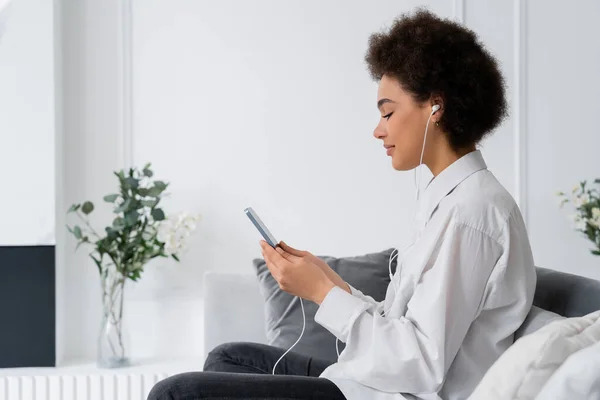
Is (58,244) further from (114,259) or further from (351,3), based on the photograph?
(351,3)

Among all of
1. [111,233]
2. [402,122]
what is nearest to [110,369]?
[111,233]

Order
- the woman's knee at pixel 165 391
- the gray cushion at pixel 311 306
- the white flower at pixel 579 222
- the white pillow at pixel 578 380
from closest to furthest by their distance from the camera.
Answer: the white pillow at pixel 578 380, the woman's knee at pixel 165 391, the gray cushion at pixel 311 306, the white flower at pixel 579 222

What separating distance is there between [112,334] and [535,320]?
1986 mm

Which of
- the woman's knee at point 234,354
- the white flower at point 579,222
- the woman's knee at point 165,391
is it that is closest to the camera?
the woman's knee at point 165,391

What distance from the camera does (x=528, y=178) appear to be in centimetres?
318

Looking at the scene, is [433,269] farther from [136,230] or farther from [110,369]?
[110,369]

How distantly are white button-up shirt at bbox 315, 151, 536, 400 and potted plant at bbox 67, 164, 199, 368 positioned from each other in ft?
5.28

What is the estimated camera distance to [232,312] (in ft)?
9.09

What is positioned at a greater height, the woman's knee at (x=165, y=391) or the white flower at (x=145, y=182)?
the white flower at (x=145, y=182)

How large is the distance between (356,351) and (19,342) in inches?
81.5

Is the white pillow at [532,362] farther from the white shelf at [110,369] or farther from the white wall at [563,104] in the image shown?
the white wall at [563,104]

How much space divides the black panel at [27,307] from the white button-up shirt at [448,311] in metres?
1.90

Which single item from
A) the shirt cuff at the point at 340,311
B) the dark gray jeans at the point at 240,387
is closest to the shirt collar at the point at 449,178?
the shirt cuff at the point at 340,311

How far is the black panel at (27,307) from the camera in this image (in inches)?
116
